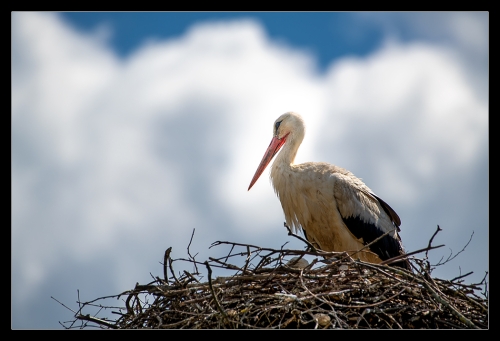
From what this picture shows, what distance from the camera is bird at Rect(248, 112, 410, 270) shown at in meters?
6.84

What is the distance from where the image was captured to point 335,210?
22.5ft

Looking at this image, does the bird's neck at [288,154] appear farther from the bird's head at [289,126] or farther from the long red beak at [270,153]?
the long red beak at [270,153]

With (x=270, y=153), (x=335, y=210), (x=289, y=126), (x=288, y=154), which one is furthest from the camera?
(x=270, y=153)

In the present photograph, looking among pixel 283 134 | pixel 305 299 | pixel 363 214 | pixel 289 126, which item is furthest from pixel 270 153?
pixel 305 299

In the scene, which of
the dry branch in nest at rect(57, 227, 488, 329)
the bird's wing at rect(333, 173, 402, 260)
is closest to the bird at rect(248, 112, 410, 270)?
the bird's wing at rect(333, 173, 402, 260)

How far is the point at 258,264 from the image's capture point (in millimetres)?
4930

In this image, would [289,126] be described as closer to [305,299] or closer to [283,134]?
[283,134]

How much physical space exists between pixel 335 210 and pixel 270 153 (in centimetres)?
117

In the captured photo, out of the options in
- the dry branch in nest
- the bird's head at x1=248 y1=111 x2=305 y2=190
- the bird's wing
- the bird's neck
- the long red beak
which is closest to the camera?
the dry branch in nest

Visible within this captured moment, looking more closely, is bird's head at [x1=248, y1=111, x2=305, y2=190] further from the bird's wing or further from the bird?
the bird's wing
